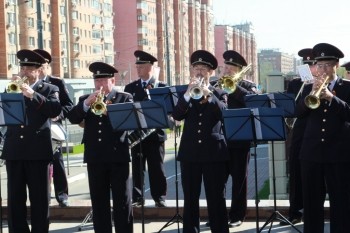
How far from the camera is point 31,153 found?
7.60m

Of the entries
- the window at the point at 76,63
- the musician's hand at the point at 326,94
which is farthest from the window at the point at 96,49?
the musician's hand at the point at 326,94

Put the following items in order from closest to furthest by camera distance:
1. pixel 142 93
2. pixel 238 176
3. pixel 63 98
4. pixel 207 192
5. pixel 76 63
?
pixel 207 192 < pixel 63 98 < pixel 238 176 < pixel 142 93 < pixel 76 63

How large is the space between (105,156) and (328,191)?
8.86 ft

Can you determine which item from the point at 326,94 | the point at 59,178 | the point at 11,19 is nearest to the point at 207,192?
the point at 326,94

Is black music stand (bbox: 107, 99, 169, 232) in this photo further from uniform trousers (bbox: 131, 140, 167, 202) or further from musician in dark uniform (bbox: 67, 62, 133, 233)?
uniform trousers (bbox: 131, 140, 167, 202)

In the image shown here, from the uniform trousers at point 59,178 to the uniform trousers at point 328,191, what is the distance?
13.6ft

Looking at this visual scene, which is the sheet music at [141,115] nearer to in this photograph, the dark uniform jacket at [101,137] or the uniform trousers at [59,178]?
the dark uniform jacket at [101,137]

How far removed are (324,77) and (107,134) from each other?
271 centimetres

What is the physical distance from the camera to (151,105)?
724 cm

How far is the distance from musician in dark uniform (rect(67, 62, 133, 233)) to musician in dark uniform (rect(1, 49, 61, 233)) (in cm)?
42

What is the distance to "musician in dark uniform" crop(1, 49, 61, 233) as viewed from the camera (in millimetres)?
7587

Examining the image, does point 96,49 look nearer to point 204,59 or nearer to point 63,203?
point 63,203

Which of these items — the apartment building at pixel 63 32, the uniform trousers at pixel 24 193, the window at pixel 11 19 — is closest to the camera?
the uniform trousers at pixel 24 193

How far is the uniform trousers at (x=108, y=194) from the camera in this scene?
7617mm
